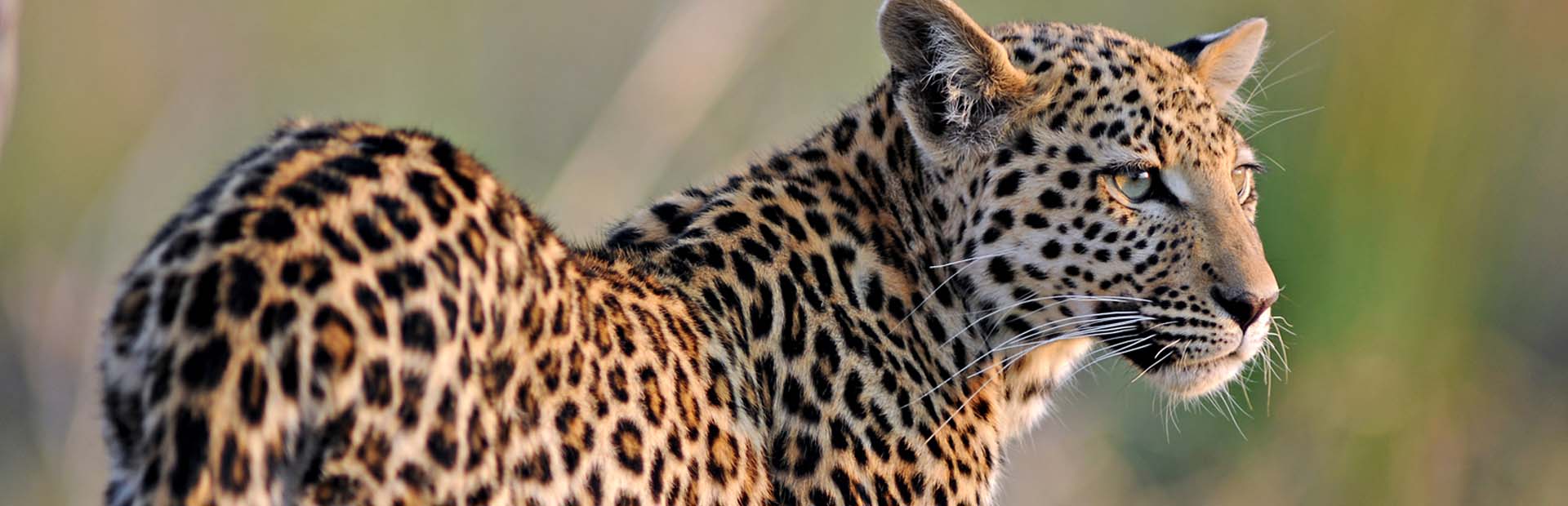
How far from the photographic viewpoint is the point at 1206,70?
628 cm

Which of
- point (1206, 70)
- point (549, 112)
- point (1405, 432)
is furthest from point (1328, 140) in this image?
point (549, 112)

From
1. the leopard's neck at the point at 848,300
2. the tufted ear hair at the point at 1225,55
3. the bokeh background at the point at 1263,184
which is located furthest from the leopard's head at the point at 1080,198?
the bokeh background at the point at 1263,184

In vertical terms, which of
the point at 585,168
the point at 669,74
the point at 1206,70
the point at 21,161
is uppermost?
the point at 21,161

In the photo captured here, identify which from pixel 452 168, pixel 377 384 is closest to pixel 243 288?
pixel 377 384

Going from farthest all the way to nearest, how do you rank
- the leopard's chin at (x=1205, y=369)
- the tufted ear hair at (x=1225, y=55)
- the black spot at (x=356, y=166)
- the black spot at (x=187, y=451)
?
the tufted ear hair at (x=1225, y=55) → the leopard's chin at (x=1205, y=369) → the black spot at (x=356, y=166) → the black spot at (x=187, y=451)

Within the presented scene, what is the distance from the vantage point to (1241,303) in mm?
5527

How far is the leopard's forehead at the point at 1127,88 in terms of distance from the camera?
555cm

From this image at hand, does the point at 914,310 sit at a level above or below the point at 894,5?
below

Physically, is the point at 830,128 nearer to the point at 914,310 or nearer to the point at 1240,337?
the point at 914,310

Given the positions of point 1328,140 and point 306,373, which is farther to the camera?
point 1328,140

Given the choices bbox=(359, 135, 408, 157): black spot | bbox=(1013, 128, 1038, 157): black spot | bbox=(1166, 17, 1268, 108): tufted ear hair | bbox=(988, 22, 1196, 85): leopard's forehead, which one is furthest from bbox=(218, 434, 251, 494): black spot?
bbox=(1166, 17, 1268, 108): tufted ear hair

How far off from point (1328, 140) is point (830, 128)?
732 centimetres

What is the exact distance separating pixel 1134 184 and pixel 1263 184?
24.5ft

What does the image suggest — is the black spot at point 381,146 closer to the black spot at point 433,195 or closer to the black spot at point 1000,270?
the black spot at point 433,195
